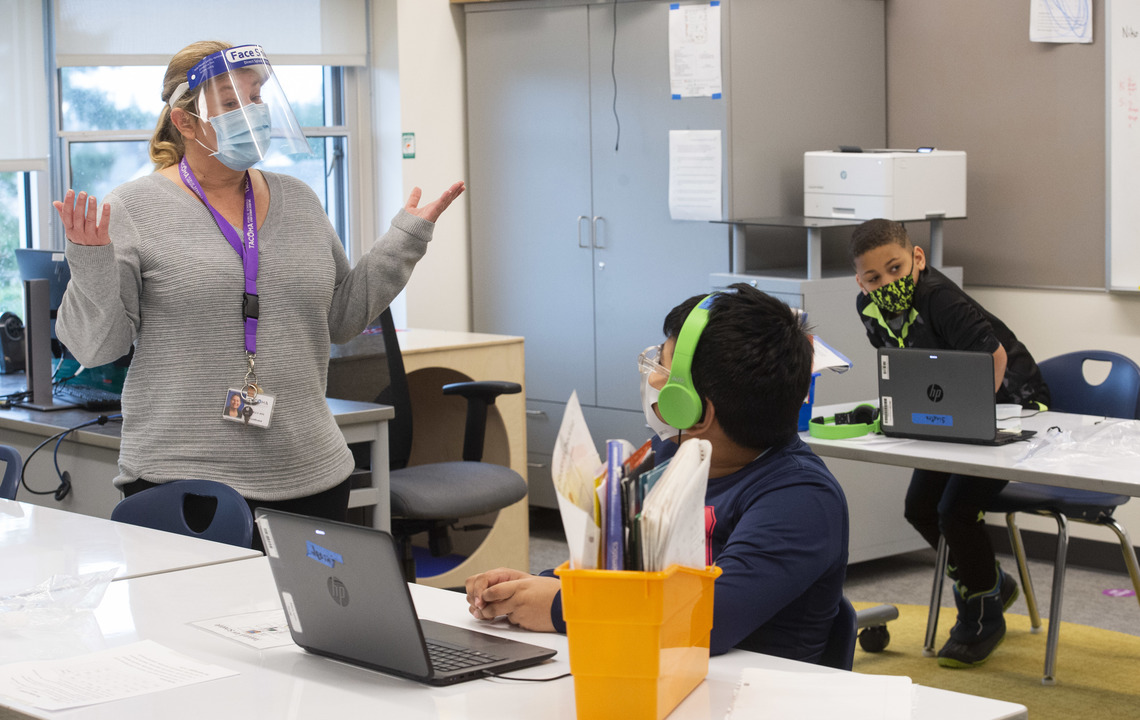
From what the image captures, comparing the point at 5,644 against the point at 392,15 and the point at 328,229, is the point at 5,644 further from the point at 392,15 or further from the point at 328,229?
the point at 392,15

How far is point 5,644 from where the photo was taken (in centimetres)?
159

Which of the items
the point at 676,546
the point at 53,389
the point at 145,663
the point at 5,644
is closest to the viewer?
the point at 676,546

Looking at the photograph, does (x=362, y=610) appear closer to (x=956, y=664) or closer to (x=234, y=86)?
(x=234, y=86)

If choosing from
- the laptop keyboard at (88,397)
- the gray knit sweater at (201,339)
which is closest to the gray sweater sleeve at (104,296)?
the gray knit sweater at (201,339)

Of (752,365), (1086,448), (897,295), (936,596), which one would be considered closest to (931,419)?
(1086,448)

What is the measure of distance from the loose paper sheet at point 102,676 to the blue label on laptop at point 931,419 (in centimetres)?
198

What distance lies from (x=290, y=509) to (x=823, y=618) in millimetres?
1124

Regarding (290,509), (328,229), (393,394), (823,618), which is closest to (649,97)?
(393,394)

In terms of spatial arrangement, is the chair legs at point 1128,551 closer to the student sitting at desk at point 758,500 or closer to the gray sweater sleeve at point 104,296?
the student sitting at desk at point 758,500

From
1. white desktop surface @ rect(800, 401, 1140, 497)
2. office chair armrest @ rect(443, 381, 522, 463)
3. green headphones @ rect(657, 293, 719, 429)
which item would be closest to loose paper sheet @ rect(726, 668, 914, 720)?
green headphones @ rect(657, 293, 719, 429)

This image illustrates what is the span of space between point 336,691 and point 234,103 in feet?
4.19

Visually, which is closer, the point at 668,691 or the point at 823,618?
the point at 668,691

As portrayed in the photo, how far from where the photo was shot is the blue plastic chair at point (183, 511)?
2.14 metres

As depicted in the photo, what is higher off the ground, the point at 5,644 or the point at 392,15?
the point at 392,15
